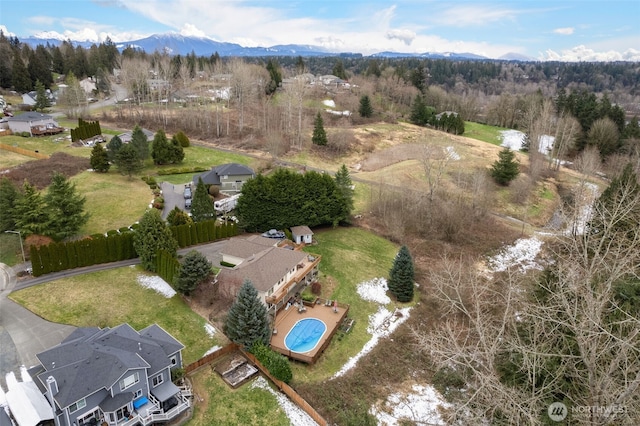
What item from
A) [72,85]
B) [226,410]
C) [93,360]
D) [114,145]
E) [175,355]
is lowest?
[226,410]

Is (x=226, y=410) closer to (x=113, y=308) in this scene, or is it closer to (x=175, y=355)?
(x=175, y=355)

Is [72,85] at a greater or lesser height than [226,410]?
greater

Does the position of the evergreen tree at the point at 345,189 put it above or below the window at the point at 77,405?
above

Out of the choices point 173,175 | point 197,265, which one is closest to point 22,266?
point 197,265

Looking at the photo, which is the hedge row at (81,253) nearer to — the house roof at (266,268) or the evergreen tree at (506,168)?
the house roof at (266,268)

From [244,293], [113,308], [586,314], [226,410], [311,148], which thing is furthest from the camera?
[311,148]

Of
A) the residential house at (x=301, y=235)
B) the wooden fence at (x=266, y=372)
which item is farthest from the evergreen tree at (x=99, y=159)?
the wooden fence at (x=266, y=372)
